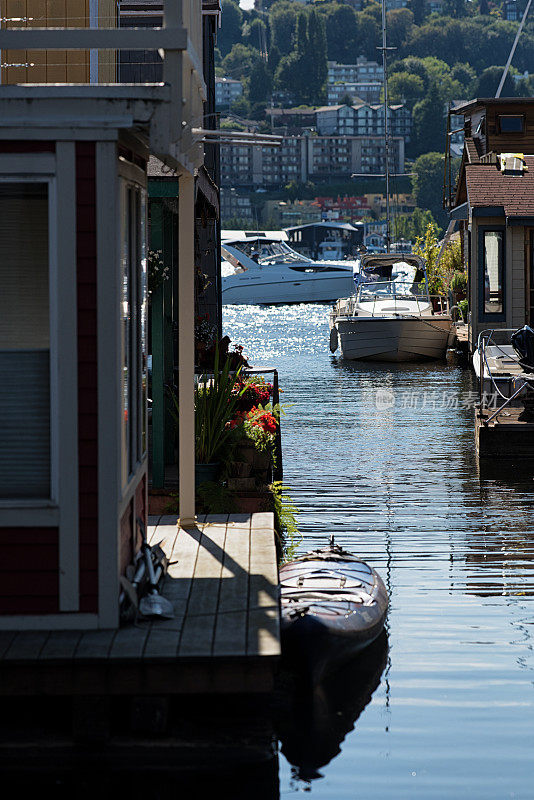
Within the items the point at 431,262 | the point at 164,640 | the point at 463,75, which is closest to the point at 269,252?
the point at 431,262

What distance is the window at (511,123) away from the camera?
113 feet

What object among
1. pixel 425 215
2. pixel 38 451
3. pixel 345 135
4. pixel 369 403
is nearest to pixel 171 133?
pixel 38 451

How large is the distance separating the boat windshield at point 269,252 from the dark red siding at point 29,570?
57006 mm

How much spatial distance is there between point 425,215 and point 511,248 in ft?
403

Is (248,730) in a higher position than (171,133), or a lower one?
lower

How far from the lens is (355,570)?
884 centimetres

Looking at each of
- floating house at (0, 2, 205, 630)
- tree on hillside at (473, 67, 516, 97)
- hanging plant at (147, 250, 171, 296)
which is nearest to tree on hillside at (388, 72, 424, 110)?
tree on hillside at (473, 67, 516, 97)

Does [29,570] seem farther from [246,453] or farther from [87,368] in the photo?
[246,453]

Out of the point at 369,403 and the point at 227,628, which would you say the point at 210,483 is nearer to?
the point at 227,628

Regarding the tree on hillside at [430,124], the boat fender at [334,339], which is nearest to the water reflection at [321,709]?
the boat fender at [334,339]

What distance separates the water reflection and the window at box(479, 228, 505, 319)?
18.1m

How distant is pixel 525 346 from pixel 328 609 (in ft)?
26.5

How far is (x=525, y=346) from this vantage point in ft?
50.1

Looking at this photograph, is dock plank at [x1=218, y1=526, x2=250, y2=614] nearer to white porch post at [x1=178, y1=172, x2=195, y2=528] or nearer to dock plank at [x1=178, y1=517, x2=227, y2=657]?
dock plank at [x1=178, y1=517, x2=227, y2=657]
